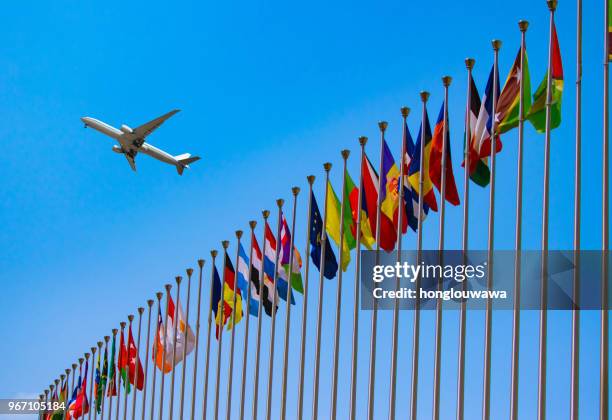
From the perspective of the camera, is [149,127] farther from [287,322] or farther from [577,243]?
[577,243]

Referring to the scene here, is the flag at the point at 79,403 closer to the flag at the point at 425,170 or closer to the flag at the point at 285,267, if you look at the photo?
the flag at the point at 285,267

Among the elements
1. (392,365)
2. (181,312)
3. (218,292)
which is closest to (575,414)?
(392,365)

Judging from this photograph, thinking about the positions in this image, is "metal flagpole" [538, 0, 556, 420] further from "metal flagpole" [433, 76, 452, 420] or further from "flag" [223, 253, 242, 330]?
"flag" [223, 253, 242, 330]

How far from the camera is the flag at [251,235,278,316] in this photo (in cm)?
3494

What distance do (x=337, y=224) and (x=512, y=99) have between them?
24.1ft

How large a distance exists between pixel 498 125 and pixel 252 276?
11483 mm

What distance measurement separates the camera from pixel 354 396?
2967 cm

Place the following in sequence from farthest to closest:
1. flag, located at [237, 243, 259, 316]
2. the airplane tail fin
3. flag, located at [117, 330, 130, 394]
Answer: the airplane tail fin
flag, located at [117, 330, 130, 394]
flag, located at [237, 243, 259, 316]

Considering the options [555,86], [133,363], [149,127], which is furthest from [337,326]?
[149,127]

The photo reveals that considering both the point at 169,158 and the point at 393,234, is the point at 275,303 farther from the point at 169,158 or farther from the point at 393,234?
the point at 169,158

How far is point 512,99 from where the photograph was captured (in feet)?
88.4

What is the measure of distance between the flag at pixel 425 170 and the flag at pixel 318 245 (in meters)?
3.89

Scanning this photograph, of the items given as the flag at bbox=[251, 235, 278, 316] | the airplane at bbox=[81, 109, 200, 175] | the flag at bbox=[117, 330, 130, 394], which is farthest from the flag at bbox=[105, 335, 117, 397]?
the airplane at bbox=[81, 109, 200, 175]

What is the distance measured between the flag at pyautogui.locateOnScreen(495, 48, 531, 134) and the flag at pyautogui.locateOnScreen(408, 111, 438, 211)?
2.42 m
